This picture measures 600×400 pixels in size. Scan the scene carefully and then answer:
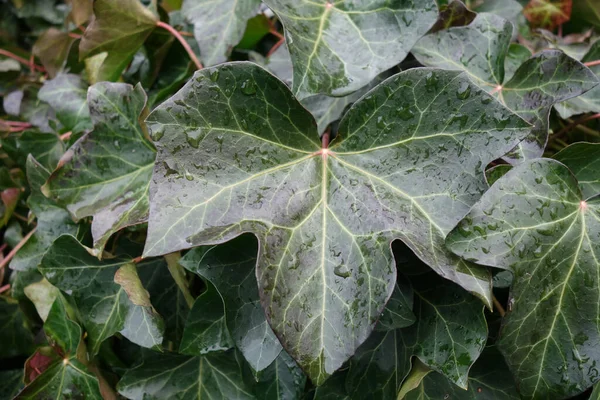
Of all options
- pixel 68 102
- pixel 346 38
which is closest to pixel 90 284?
pixel 68 102

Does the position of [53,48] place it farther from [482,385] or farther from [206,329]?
[482,385]

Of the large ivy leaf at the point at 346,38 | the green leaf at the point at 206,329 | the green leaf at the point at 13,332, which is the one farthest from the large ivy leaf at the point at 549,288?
the green leaf at the point at 13,332

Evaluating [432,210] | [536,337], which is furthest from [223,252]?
[536,337]

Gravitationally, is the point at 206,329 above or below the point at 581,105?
below

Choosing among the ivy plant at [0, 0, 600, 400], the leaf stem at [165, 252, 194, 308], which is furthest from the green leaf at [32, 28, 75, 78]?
the leaf stem at [165, 252, 194, 308]

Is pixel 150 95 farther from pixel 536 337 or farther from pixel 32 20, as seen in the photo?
pixel 32 20

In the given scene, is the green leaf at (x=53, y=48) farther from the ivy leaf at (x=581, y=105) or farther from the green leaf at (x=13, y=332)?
the ivy leaf at (x=581, y=105)
